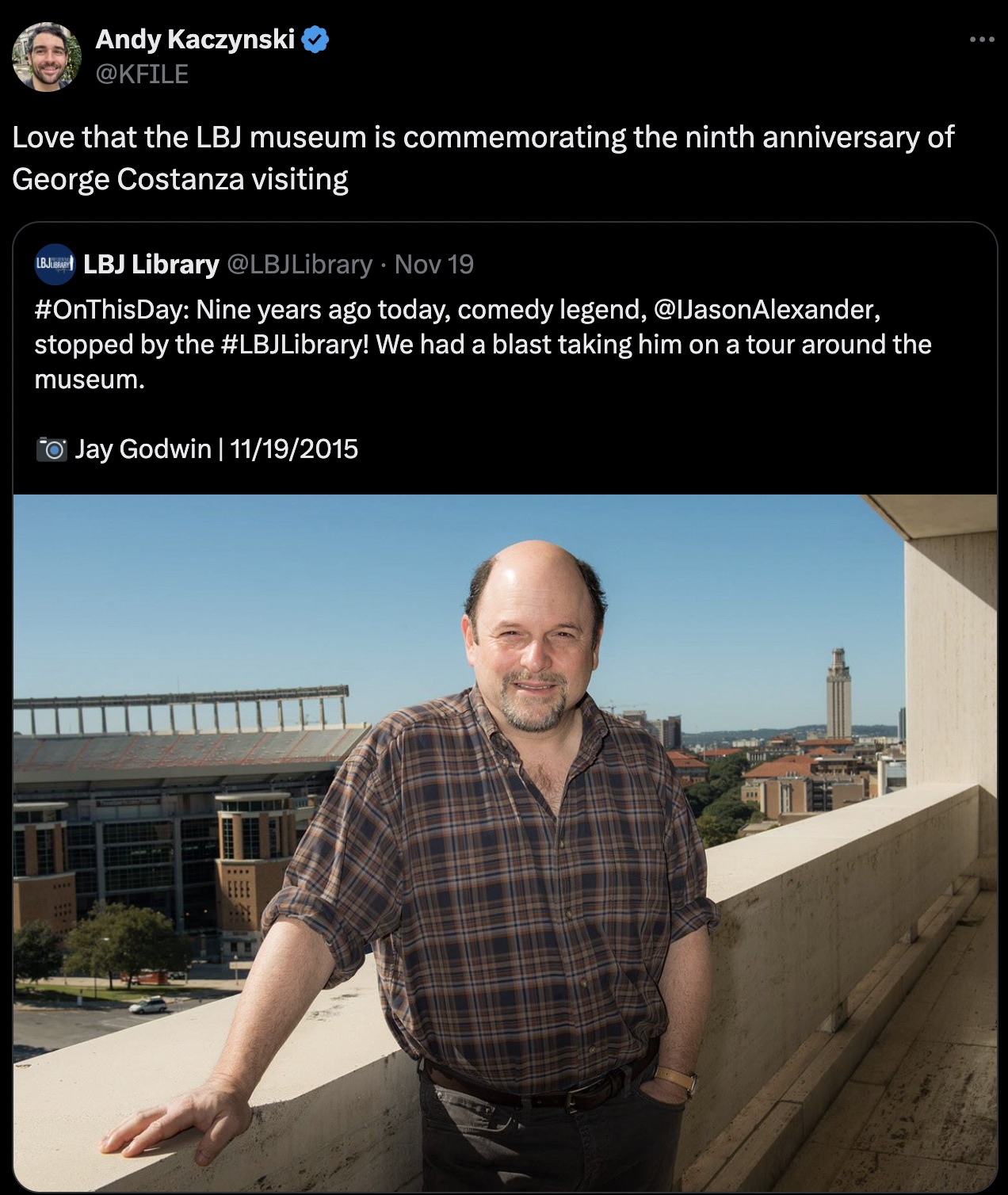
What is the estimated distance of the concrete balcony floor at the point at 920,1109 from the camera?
2.38 m

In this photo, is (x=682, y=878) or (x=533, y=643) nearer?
(x=533, y=643)

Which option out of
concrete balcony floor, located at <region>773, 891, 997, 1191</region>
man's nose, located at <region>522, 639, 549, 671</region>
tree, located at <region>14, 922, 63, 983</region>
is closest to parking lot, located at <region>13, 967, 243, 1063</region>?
tree, located at <region>14, 922, 63, 983</region>

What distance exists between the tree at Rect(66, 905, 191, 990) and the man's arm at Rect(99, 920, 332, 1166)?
4172cm

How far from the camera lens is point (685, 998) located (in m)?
1.39

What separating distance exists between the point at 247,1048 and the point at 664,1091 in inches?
22.9

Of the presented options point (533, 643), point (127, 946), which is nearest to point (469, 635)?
point (533, 643)

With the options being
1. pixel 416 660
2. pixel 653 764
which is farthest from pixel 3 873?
pixel 416 660
